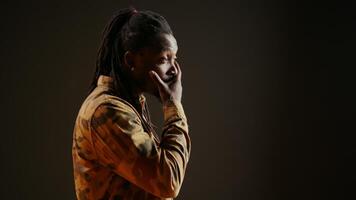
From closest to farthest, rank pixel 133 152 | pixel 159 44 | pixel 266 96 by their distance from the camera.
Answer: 1. pixel 133 152
2. pixel 159 44
3. pixel 266 96

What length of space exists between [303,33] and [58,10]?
113 centimetres

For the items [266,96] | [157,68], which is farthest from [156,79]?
[266,96]

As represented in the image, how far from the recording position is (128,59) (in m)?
1.13

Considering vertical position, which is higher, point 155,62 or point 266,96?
point 155,62

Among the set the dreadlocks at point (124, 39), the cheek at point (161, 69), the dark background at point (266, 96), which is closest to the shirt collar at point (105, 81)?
the dreadlocks at point (124, 39)

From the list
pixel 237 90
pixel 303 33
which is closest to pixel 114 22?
pixel 237 90

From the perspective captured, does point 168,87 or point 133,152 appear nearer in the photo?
point 133,152

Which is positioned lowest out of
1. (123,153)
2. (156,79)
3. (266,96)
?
(266,96)

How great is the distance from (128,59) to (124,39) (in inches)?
1.9

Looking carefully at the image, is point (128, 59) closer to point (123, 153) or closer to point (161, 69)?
point (161, 69)

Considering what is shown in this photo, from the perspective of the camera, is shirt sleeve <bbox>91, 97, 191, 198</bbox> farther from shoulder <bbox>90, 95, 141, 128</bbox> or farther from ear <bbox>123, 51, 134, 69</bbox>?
ear <bbox>123, 51, 134, 69</bbox>

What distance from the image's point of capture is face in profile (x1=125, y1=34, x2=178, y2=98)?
1.11 meters

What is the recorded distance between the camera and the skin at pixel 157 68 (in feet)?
3.65

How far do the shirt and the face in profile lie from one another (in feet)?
0.23
